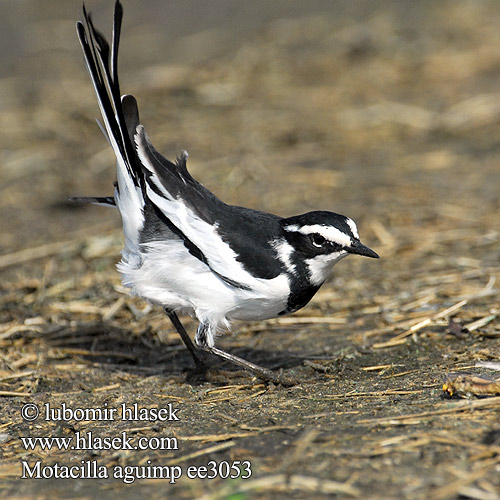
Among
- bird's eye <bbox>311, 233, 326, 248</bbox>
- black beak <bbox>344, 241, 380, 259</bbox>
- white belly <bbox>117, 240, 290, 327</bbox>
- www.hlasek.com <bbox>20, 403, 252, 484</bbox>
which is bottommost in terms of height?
www.hlasek.com <bbox>20, 403, 252, 484</bbox>

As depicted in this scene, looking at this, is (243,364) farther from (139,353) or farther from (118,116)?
(118,116)

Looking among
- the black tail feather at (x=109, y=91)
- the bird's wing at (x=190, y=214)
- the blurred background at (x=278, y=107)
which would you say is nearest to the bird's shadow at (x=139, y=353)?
the bird's wing at (x=190, y=214)

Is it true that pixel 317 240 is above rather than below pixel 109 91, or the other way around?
below

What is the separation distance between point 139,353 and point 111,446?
1594mm

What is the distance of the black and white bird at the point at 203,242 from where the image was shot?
436 cm

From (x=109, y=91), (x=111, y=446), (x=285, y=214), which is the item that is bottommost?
(x=111, y=446)

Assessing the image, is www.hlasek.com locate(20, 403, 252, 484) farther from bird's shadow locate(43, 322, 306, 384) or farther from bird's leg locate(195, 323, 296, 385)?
bird's shadow locate(43, 322, 306, 384)

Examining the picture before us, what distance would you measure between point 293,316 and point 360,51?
20.1ft

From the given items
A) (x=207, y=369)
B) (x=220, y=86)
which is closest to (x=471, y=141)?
(x=220, y=86)

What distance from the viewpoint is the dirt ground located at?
3.38 m

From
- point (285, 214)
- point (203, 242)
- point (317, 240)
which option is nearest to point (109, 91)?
point (203, 242)

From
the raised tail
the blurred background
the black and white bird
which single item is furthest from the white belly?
the blurred background

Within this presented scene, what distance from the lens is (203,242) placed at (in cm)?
438

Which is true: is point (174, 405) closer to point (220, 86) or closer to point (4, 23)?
point (220, 86)
